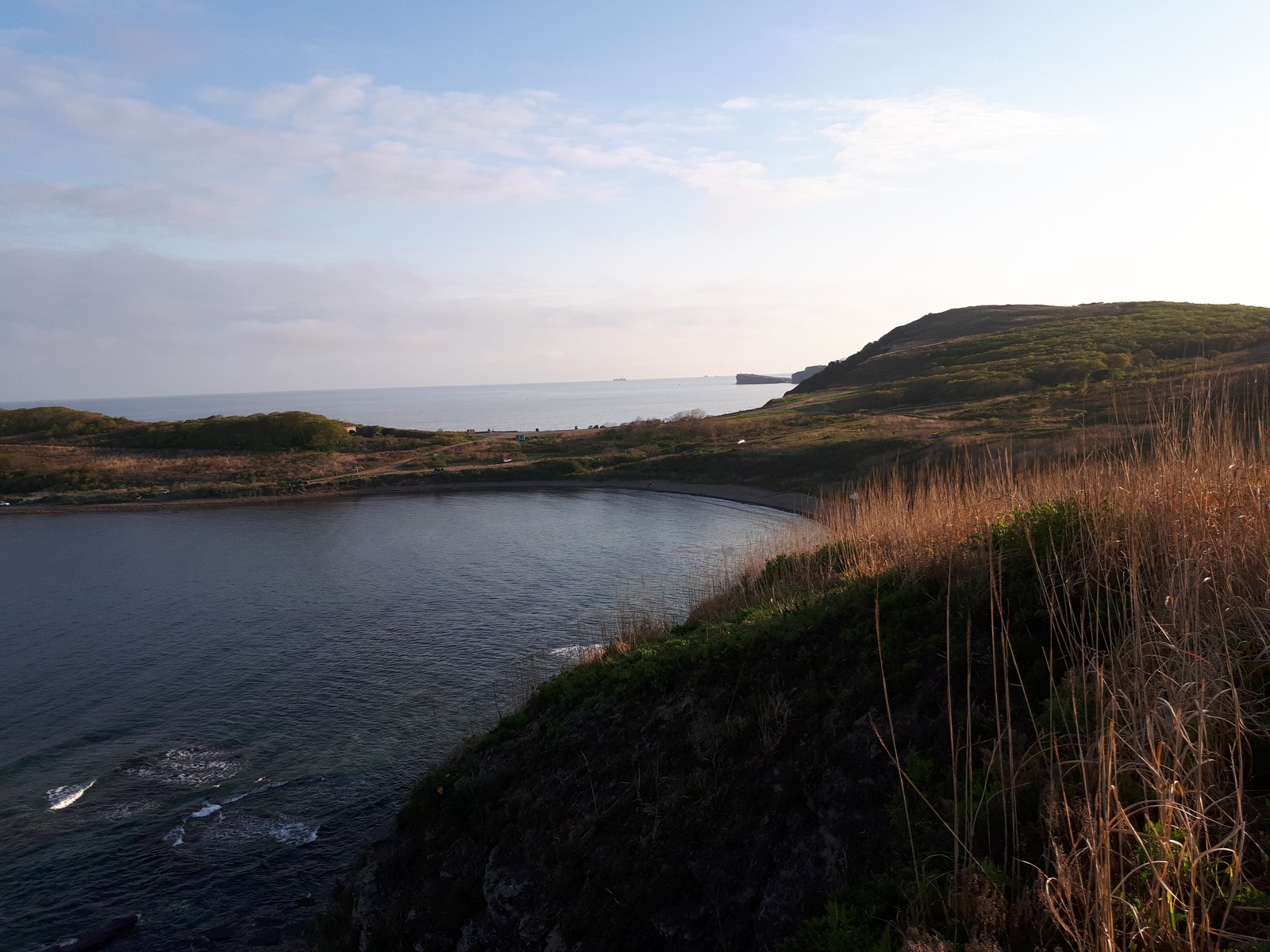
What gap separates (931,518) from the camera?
11461mm

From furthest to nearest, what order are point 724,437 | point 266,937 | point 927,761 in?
1. point 724,437
2. point 266,937
3. point 927,761

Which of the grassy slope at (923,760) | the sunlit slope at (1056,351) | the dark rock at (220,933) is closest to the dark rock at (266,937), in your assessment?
the dark rock at (220,933)

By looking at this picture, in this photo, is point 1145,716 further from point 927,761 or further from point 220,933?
point 220,933

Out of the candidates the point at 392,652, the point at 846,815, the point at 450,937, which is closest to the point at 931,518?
the point at 846,815

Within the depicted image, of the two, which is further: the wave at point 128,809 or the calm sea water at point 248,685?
the wave at point 128,809

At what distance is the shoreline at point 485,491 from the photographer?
158ft

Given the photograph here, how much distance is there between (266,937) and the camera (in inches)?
A: 422

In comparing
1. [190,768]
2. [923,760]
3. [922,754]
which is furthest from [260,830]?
[923,760]

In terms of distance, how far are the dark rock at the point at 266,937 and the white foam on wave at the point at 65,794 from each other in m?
6.09

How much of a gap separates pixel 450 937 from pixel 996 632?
7610mm

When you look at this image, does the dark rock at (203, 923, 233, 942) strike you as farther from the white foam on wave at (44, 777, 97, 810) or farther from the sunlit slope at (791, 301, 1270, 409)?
the sunlit slope at (791, 301, 1270, 409)

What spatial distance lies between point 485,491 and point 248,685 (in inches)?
1543

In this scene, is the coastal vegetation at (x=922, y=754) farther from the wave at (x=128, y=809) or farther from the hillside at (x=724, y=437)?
the hillside at (x=724, y=437)

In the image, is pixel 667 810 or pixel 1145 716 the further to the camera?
pixel 667 810
